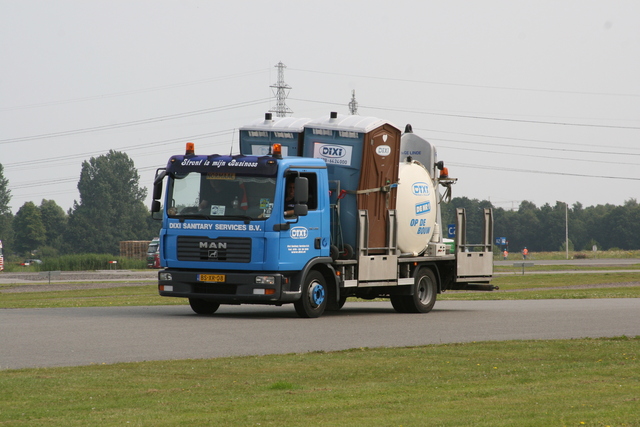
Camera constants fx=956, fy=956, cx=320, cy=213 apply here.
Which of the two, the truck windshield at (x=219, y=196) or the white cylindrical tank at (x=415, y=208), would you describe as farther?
the white cylindrical tank at (x=415, y=208)

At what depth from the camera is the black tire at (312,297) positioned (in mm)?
18344

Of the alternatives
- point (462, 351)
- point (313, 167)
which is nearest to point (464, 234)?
point (313, 167)

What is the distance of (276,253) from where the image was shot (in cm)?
1756

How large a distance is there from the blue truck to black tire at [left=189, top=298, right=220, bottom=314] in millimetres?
35

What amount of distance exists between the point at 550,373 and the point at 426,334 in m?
5.46

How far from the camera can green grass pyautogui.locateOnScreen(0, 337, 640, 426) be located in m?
7.70

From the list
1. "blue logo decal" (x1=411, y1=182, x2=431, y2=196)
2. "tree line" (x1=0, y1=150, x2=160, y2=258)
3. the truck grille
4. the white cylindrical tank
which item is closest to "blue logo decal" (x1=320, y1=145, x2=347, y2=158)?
the white cylindrical tank

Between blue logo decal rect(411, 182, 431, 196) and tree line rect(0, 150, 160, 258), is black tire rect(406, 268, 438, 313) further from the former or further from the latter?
tree line rect(0, 150, 160, 258)

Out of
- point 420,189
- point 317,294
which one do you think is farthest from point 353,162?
point 317,294

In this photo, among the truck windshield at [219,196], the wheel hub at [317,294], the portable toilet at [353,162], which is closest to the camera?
the truck windshield at [219,196]

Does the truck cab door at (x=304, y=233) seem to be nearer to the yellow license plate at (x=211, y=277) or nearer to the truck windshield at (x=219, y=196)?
the truck windshield at (x=219, y=196)

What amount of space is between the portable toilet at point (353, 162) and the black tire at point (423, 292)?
5.81 ft

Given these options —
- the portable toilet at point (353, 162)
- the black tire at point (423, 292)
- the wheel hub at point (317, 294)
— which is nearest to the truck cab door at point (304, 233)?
the wheel hub at point (317, 294)

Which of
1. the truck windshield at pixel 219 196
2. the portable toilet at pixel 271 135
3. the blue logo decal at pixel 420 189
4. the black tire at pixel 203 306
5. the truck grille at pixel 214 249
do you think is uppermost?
the portable toilet at pixel 271 135
